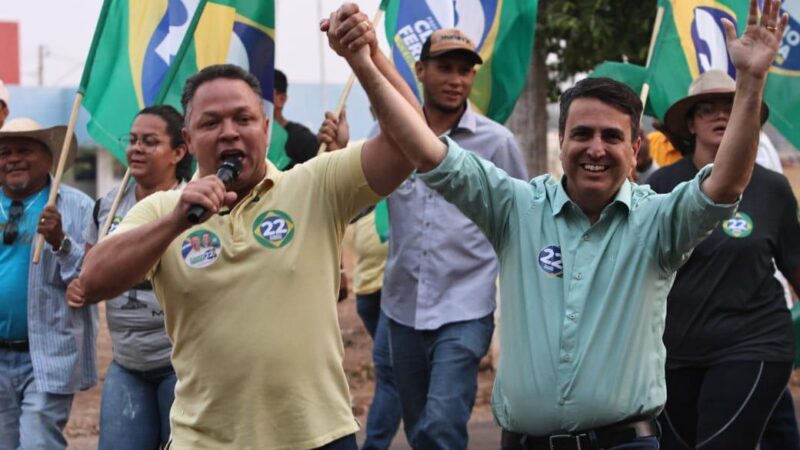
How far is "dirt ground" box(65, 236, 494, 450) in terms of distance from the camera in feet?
35.1

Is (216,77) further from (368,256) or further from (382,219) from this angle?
(368,256)

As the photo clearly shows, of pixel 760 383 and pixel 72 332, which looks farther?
pixel 72 332

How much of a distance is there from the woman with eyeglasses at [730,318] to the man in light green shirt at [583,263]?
6.04 ft

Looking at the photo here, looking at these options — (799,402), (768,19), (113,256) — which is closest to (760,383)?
(768,19)

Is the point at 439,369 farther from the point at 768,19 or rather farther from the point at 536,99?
the point at 536,99

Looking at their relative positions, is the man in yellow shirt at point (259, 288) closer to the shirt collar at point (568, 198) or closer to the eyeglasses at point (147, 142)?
the shirt collar at point (568, 198)

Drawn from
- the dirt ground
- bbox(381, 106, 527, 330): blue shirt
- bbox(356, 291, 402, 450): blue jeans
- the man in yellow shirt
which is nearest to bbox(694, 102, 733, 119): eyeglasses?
bbox(381, 106, 527, 330): blue shirt

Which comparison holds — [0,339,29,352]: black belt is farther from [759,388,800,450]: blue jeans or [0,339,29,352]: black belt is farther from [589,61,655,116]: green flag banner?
[759,388,800,450]: blue jeans

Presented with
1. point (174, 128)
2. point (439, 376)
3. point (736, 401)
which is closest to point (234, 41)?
point (174, 128)

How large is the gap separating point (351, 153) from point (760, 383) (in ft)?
8.38

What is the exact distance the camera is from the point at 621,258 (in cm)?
443

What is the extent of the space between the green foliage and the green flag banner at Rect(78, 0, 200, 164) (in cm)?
628

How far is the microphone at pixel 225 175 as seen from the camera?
12.8 feet

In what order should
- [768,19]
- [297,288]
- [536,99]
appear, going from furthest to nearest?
1. [536,99]
2. [297,288]
3. [768,19]
